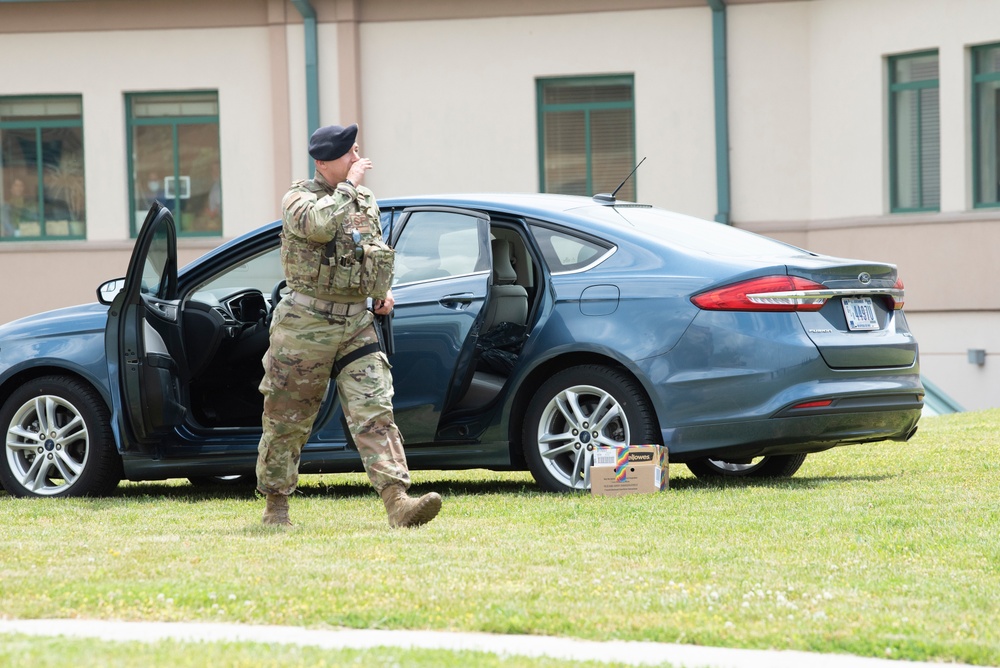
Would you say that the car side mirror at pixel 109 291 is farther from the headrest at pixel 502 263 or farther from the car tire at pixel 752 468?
the car tire at pixel 752 468

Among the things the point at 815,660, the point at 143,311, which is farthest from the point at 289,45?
the point at 815,660

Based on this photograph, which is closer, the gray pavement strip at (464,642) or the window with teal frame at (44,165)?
the gray pavement strip at (464,642)

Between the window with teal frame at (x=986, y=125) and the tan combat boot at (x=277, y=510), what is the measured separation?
12249 mm

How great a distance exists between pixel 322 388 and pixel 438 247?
5.07 ft

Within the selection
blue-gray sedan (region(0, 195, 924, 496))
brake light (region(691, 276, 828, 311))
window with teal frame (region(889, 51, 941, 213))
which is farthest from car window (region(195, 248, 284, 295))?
window with teal frame (region(889, 51, 941, 213))

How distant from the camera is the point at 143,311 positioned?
26.6 feet

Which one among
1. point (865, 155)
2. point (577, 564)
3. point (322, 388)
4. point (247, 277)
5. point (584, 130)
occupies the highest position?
point (584, 130)

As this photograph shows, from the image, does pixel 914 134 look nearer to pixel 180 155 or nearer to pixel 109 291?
pixel 180 155

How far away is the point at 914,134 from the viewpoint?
1781cm

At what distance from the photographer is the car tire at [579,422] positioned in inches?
304

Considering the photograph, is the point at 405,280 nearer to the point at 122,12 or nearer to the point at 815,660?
the point at 815,660

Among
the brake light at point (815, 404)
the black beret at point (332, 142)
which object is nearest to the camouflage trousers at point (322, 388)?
the black beret at point (332, 142)

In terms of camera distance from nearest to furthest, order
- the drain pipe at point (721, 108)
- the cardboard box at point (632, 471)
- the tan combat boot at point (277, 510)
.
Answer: the tan combat boot at point (277, 510)
the cardboard box at point (632, 471)
the drain pipe at point (721, 108)

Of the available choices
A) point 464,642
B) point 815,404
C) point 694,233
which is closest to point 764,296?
point 815,404
